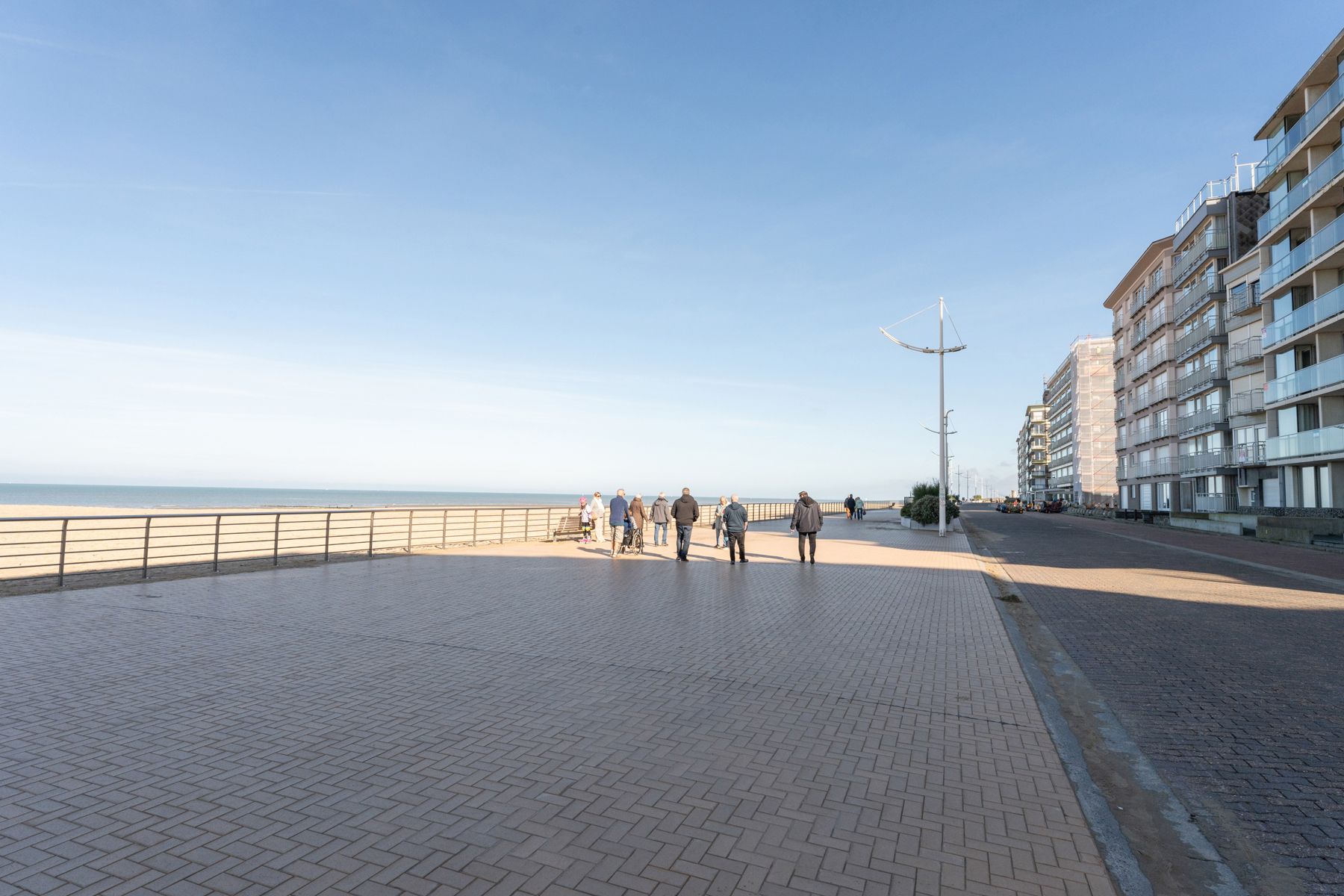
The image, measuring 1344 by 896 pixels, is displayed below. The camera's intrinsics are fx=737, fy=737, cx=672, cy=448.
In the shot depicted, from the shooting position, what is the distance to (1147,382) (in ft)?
182

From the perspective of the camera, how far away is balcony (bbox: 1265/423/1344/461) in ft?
91.7

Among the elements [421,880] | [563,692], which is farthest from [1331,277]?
[421,880]

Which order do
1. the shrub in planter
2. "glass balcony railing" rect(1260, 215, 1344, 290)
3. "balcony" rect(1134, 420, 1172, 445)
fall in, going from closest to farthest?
"glass balcony railing" rect(1260, 215, 1344, 290) → the shrub in planter → "balcony" rect(1134, 420, 1172, 445)

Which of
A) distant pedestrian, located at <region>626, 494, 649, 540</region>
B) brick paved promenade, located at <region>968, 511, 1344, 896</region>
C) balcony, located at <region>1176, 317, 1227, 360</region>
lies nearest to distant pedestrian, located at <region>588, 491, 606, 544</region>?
distant pedestrian, located at <region>626, 494, 649, 540</region>

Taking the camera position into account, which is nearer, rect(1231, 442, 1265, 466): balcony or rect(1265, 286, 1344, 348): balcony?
rect(1265, 286, 1344, 348): balcony

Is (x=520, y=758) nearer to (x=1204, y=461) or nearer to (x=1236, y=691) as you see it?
(x=1236, y=691)

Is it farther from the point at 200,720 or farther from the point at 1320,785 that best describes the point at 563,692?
the point at 1320,785

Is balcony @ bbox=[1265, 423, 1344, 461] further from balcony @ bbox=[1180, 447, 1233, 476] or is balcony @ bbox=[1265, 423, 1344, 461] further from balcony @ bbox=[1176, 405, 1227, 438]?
balcony @ bbox=[1176, 405, 1227, 438]

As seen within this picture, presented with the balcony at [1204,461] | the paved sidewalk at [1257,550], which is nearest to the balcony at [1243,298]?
the balcony at [1204,461]

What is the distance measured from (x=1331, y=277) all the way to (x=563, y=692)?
37.9 metres

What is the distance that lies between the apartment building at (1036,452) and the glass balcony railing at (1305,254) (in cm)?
9570

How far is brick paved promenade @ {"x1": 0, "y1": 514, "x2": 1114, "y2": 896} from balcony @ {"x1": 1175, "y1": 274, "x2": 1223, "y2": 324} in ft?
144

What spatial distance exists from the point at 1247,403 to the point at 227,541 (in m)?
46.7

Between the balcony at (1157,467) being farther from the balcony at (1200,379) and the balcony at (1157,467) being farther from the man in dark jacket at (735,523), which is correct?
the man in dark jacket at (735,523)
